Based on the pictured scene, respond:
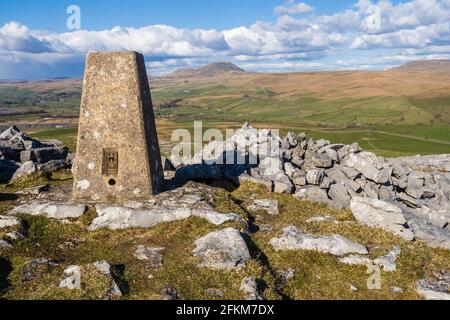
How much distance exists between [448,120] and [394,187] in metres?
178

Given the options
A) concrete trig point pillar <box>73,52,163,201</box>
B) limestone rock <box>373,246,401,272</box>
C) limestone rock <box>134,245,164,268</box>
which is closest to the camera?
limestone rock <box>134,245,164,268</box>

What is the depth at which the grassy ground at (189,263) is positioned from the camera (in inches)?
481

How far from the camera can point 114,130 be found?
1888 centimetres

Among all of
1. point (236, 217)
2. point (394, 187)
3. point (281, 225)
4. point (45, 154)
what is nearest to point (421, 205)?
point (394, 187)

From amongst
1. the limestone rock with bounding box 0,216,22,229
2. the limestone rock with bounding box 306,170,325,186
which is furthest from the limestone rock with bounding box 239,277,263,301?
the limestone rock with bounding box 306,170,325,186

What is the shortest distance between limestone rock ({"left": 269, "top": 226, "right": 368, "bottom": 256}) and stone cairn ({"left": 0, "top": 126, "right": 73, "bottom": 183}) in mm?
15475

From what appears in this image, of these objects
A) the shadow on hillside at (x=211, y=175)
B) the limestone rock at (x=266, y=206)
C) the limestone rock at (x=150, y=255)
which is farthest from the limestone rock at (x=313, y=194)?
the limestone rock at (x=150, y=255)

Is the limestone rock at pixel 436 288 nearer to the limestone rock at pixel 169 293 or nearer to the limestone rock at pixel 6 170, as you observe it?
the limestone rock at pixel 169 293

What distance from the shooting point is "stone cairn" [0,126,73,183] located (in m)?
24.7

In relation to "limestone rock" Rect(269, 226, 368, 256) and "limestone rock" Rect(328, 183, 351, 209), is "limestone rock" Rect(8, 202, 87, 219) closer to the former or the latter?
"limestone rock" Rect(269, 226, 368, 256)

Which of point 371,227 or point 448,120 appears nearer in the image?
point 371,227
